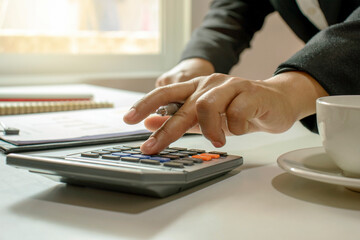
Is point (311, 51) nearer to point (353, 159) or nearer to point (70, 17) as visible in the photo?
point (353, 159)

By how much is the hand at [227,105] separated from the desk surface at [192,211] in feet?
0.20

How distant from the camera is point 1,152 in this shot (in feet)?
1.88

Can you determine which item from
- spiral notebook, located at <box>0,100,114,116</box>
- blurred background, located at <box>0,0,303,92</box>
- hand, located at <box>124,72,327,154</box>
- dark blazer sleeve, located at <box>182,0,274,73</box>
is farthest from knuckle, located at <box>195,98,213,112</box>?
blurred background, located at <box>0,0,303,92</box>

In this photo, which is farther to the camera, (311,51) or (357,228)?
(311,51)

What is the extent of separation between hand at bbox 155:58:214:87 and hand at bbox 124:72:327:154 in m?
0.39

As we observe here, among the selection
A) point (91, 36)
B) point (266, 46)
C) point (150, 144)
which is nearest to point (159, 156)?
point (150, 144)

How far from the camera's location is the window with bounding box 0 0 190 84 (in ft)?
5.97

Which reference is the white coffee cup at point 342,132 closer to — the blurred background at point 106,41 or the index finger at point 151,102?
the index finger at point 151,102

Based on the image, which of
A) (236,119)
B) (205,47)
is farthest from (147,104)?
(205,47)

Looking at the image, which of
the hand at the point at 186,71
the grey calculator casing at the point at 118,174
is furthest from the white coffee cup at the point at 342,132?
the hand at the point at 186,71

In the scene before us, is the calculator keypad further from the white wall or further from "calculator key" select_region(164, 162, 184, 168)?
the white wall

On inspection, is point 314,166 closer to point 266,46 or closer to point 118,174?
point 118,174

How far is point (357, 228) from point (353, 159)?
0.09 metres

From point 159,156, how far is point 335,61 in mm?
288
